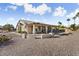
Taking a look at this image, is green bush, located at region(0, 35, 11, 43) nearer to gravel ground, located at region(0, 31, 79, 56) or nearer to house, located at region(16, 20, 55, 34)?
gravel ground, located at region(0, 31, 79, 56)

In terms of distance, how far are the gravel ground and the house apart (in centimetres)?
11

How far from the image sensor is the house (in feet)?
11.4

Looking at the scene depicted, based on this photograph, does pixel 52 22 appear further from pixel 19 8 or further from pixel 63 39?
pixel 19 8

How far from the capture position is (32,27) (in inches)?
138

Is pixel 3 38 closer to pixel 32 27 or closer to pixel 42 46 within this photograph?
pixel 32 27

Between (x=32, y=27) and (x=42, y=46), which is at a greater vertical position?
(x=32, y=27)

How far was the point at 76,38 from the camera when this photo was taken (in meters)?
3.46

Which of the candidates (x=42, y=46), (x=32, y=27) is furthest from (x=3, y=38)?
(x=42, y=46)

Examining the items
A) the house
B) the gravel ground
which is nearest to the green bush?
the gravel ground

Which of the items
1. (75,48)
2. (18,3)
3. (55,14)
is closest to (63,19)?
(55,14)

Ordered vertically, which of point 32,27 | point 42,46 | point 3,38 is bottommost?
point 42,46

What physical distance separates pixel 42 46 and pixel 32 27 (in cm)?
32

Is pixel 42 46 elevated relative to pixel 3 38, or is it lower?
lower

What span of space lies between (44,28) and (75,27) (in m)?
0.45
